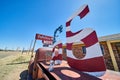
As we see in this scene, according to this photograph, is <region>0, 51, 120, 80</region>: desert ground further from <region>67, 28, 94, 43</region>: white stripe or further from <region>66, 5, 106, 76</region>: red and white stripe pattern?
<region>67, 28, 94, 43</region>: white stripe

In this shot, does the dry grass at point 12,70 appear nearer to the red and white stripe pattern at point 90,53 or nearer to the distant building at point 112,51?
the red and white stripe pattern at point 90,53

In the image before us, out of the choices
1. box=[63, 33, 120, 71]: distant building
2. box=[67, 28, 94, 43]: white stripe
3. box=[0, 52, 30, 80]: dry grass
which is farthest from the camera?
box=[63, 33, 120, 71]: distant building

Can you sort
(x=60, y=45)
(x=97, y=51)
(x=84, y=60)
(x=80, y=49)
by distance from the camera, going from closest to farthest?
1. (x=97, y=51)
2. (x=84, y=60)
3. (x=60, y=45)
4. (x=80, y=49)

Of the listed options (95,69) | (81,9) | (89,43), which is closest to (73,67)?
(95,69)

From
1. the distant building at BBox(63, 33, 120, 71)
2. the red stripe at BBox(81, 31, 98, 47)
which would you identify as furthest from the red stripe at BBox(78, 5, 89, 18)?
the distant building at BBox(63, 33, 120, 71)

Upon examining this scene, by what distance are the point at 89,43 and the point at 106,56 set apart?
763cm

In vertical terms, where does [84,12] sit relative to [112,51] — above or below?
above

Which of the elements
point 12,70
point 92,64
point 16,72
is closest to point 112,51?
point 92,64

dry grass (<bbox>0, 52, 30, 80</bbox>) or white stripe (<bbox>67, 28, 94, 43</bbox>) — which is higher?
white stripe (<bbox>67, 28, 94, 43</bbox>)

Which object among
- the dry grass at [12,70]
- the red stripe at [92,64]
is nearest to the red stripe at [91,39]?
the red stripe at [92,64]

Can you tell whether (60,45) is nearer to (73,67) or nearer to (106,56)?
(73,67)

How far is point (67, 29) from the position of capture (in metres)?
2.59

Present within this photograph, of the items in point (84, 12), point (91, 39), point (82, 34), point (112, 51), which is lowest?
point (112, 51)

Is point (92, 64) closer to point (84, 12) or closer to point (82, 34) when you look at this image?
point (82, 34)
